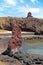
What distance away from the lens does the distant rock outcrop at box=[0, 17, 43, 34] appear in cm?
9869

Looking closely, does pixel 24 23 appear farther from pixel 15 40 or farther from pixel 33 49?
pixel 15 40

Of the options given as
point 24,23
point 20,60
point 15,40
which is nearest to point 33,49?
point 15,40

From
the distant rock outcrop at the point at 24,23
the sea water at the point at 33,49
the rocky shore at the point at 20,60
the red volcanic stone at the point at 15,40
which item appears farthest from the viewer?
the distant rock outcrop at the point at 24,23

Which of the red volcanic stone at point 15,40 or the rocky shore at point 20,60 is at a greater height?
the red volcanic stone at point 15,40

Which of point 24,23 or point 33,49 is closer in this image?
point 33,49

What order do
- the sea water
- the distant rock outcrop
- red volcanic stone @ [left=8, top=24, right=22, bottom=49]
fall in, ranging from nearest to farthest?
1. red volcanic stone @ [left=8, top=24, right=22, bottom=49]
2. the sea water
3. the distant rock outcrop

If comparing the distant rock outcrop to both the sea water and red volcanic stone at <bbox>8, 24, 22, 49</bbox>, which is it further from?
red volcanic stone at <bbox>8, 24, 22, 49</bbox>

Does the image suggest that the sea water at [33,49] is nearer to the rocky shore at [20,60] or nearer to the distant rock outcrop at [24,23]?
the rocky shore at [20,60]

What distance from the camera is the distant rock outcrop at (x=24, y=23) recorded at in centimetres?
9869

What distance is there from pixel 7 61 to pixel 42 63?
4.87 meters

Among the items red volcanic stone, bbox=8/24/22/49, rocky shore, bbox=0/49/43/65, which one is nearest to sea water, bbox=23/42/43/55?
red volcanic stone, bbox=8/24/22/49

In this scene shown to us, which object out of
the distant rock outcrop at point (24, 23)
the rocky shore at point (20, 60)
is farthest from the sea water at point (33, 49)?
the distant rock outcrop at point (24, 23)

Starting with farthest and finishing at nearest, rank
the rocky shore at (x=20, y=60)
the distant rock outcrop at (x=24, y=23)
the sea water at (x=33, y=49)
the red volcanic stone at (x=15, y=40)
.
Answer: the distant rock outcrop at (x=24, y=23) < the sea water at (x=33, y=49) < the red volcanic stone at (x=15, y=40) < the rocky shore at (x=20, y=60)

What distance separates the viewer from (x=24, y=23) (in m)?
101
